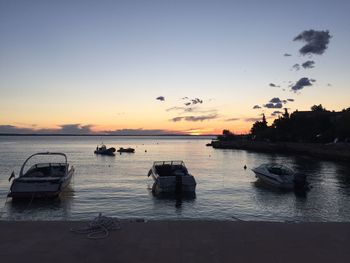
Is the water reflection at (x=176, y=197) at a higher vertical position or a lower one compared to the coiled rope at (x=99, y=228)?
lower

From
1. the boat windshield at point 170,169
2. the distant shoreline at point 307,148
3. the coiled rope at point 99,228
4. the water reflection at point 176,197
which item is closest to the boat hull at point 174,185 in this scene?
the water reflection at point 176,197

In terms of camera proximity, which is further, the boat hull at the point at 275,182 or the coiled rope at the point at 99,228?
the boat hull at the point at 275,182

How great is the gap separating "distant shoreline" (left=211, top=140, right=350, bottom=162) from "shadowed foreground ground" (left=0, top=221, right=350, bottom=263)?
74.4 meters

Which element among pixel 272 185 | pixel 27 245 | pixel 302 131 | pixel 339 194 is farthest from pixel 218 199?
pixel 302 131

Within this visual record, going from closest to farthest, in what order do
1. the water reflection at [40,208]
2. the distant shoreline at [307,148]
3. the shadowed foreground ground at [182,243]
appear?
1. the shadowed foreground ground at [182,243]
2. the water reflection at [40,208]
3. the distant shoreline at [307,148]

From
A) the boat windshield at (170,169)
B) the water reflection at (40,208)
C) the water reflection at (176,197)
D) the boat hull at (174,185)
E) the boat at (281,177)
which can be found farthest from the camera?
the boat windshield at (170,169)

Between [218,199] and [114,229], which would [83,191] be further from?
[114,229]

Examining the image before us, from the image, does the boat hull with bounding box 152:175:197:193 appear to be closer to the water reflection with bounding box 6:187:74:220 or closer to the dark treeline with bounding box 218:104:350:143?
the water reflection with bounding box 6:187:74:220

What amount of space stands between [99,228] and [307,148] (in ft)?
323

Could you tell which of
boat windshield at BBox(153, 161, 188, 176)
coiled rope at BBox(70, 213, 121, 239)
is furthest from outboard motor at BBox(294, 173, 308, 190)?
coiled rope at BBox(70, 213, 121, 239)

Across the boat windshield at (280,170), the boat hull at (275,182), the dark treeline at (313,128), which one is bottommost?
the boat hull at (275,182)

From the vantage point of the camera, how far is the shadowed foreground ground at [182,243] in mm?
7641

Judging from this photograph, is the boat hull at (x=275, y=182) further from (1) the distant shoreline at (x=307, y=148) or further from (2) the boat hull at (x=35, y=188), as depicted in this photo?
(1) the distant shoreline at (x=307, y=148)

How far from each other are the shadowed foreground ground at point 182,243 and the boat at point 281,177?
29268 mm
